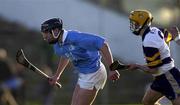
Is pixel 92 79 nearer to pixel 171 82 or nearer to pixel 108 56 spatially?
pixel 108 56

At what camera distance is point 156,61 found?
1264 cm

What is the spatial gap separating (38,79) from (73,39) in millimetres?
12682

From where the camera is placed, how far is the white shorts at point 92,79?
12898 millimetres

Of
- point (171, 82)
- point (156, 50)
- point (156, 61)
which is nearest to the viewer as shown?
point (156, 50)

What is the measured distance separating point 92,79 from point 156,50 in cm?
106

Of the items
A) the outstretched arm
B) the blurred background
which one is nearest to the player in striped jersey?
the outstretched arm

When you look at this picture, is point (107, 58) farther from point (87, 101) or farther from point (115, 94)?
point (115, 94)

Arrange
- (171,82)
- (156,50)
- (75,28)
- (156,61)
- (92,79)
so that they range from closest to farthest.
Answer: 1. (156,50)
2. (156,61)
3. (92,79)
4. (171,82)
5. (75,28)

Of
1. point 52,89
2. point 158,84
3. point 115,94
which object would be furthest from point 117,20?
point 158,84

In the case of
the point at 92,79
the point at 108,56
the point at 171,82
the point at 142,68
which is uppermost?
the point at 108,56

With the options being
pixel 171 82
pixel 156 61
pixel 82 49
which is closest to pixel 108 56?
pixel 82 49

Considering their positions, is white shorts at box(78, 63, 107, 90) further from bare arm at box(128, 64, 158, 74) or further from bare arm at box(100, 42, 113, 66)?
bare arm at box(128, 64, 158, 74)

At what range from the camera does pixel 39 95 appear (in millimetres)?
24906

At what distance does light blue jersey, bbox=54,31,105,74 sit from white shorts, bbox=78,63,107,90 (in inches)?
2.4
